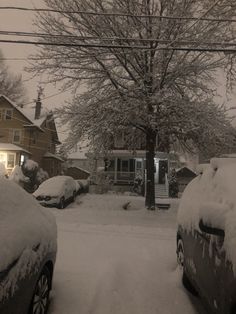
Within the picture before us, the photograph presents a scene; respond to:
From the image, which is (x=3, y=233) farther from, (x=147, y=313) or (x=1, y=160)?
(x=1, y=160)

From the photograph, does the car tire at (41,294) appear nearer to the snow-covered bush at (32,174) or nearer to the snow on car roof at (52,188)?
the snow on car roof at (52,188)

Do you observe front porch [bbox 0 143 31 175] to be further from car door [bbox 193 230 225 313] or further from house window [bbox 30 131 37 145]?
car door [bbox 193 230 225 313]

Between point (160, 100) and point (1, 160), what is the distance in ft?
89.9

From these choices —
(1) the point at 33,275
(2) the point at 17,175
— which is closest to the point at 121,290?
(1) the point at 33,275

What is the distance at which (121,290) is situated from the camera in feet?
18.5

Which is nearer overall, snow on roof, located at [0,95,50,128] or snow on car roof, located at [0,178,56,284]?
snow on car roof, located at [0,178,56,284]

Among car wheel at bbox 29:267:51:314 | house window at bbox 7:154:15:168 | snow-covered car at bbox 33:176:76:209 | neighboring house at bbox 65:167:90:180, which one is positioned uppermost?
house window at bbox 7:154:15:168

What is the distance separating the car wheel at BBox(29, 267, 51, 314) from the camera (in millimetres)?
4045

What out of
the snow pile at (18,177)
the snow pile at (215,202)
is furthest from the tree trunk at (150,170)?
the snow pile at (18,177)

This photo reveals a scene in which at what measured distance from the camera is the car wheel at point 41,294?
4045 mm

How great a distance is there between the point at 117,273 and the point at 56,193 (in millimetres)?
12368

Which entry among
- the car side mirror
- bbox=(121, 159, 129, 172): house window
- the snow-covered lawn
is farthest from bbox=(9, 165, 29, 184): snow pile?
the car side mirror

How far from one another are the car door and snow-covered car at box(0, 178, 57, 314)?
69.8 inches

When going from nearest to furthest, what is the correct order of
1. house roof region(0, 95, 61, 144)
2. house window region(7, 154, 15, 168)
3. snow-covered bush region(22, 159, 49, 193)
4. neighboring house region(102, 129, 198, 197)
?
snow-covered bush region(22, 159, 49, 193), neighboring house region(102, 129, 198, 197), house window region(7, 154, 15, 168), house roof region(0, 95, 61, 144)
